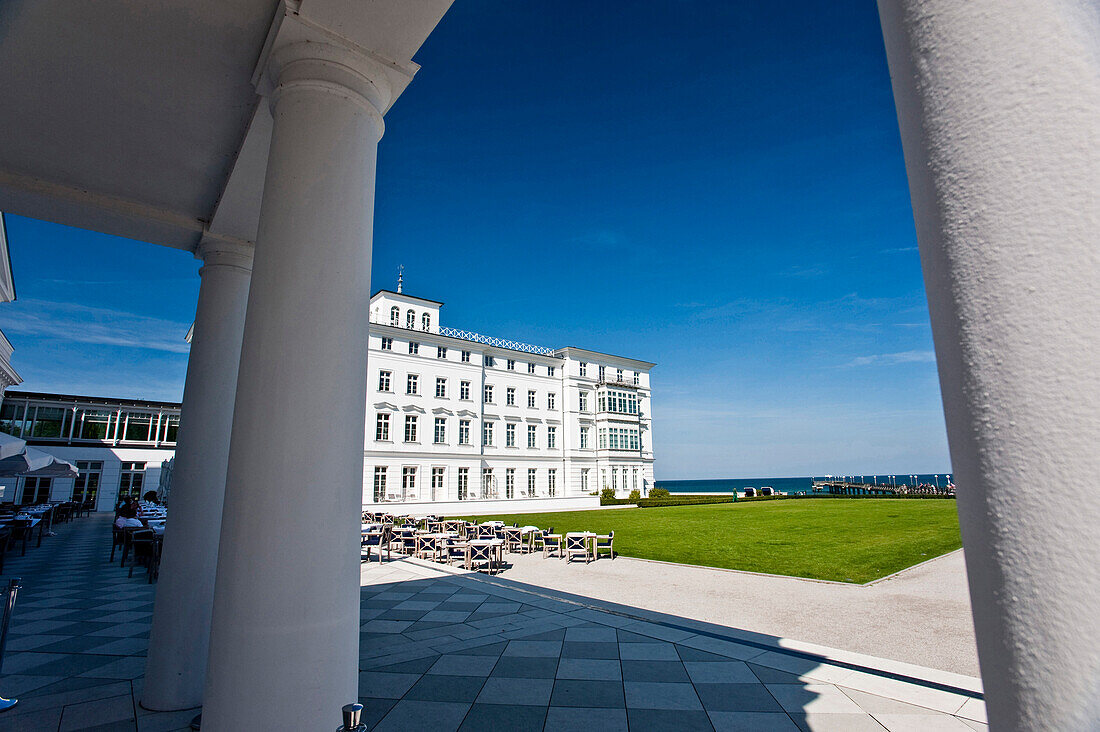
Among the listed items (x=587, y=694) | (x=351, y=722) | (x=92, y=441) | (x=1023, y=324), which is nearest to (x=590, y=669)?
(x=587, y=694)

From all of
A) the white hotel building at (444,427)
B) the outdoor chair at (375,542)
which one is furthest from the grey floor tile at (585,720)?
the white hotel building at (444,427)

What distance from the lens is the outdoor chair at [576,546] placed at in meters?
14.1

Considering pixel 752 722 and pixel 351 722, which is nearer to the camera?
pixel 351 722

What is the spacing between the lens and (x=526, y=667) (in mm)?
5711

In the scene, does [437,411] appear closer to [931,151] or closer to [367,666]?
[367,666]

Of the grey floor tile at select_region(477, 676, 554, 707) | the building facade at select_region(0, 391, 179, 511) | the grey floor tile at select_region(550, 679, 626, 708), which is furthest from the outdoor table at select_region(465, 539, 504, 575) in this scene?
the building facade at select_region(0, 391, 179, 511)

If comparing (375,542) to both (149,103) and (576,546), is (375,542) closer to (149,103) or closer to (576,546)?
(576,546)

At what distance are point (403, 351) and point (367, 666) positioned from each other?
34071 mm

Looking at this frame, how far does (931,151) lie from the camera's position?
3.08ft

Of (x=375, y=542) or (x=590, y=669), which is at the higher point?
(x=590, y=669)

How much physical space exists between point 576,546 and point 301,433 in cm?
1285

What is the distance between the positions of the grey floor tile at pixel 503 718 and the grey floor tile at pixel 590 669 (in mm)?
872

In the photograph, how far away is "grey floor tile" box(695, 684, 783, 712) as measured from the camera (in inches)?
179

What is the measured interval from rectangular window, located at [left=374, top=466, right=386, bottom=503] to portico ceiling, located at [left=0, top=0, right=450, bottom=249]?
30.9 metres
